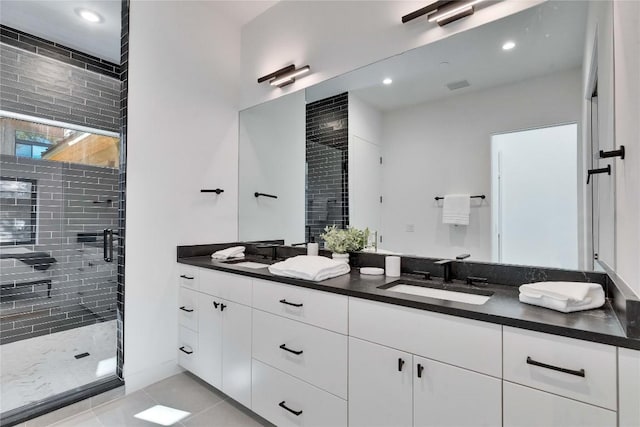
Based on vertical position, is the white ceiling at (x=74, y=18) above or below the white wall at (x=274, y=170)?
above

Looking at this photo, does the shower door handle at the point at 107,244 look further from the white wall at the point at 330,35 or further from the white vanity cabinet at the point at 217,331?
the white wall at the point at 330,35

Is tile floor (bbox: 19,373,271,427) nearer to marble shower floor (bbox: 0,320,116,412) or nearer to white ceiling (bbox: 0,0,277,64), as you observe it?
marble shower floor (bbox: 0,320,116,412)

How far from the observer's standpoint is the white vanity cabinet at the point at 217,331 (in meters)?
1.95

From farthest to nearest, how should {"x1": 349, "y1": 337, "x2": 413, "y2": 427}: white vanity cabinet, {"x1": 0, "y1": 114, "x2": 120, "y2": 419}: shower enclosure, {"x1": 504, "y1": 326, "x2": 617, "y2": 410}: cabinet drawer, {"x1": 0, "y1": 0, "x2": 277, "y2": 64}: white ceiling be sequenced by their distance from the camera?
1. {"x1": 0, "y1": 114, "x2": 120, "y2": 419}: shower enclosure
2. {"x1": 0, "y1": 0, "x2": 277, "y2": 64}: white ceiling
3. {"x1": 349, "y1": 337, "x2": 413, "y2": 427}: white vanity cabinet
4. {"x1": 504, "y1": 326, "x2": 617, "y2": 410}: cabinet drawer

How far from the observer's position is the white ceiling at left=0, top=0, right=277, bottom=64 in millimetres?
2568

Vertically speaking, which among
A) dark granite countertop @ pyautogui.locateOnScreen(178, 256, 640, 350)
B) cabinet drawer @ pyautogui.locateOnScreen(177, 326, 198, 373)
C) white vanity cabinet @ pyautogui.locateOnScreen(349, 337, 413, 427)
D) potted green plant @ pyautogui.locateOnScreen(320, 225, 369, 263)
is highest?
potted green plant @ pyautogui.locateOnScreen(320, 225, 369, 263)

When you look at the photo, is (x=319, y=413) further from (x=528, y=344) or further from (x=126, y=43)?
(x=126, y=43)

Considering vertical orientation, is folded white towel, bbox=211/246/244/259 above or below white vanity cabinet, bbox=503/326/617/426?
above

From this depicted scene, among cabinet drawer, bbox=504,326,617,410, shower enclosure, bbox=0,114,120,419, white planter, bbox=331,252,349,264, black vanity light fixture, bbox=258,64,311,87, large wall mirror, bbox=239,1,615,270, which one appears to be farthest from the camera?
shower enclosure, bbox=0,114,120,419

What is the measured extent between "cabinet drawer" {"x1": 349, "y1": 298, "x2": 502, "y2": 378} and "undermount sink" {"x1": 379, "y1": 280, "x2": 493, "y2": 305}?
219 millimetres

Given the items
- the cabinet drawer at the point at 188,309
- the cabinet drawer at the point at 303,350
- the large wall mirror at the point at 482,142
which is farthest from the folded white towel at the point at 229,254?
the cabinet drawer at the point at 303,350

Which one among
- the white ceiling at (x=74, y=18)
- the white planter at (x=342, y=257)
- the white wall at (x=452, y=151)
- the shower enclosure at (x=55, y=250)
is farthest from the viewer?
the shower enclosure at (x=55, y=250)

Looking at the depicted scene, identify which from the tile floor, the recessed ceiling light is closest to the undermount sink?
the tile floor

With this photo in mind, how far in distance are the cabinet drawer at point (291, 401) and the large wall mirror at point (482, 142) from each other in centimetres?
95
